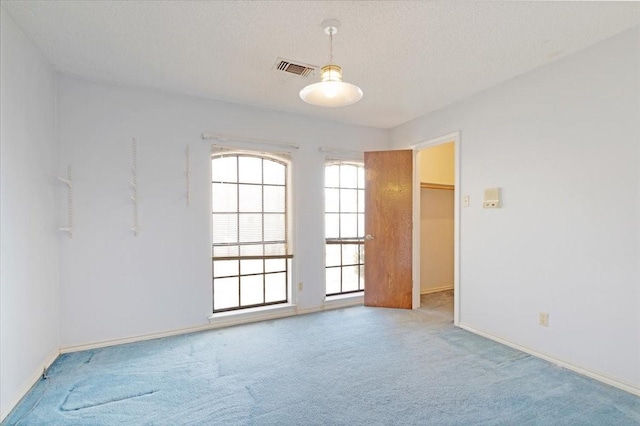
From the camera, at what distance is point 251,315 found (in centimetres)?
368

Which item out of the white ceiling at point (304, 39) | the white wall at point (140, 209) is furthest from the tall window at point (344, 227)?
the white ceiling at point (304, 39)

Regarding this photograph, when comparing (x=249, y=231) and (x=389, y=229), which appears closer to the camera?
(x=249, y=231)

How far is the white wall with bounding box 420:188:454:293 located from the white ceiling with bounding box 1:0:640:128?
212cm

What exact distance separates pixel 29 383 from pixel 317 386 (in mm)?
2095

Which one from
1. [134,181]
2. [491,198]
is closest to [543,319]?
[491,198]

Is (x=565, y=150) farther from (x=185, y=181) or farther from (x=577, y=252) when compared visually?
(x=185, y=181)

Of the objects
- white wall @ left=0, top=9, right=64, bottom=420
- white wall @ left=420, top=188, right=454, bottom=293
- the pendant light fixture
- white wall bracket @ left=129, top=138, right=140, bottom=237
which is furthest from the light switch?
white wall @ left=0, top=9, right=64, bottom=420

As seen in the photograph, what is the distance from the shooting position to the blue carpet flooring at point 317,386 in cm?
195

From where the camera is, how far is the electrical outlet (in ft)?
8.88

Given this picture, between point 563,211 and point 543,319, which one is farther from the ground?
point 563,211

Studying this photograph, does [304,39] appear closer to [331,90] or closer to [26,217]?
[331,90]

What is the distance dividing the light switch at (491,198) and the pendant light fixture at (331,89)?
1931mm

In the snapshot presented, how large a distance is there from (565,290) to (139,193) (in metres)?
4.01

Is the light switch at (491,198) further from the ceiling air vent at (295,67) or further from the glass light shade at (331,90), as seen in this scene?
the ceiling air vent at (295,67)
